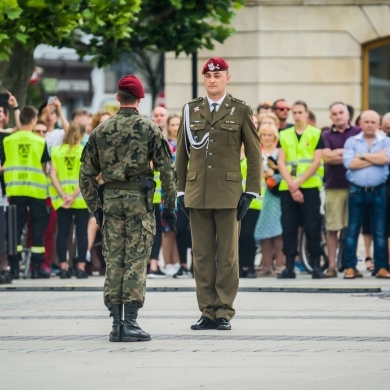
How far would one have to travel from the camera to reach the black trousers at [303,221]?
17.6m

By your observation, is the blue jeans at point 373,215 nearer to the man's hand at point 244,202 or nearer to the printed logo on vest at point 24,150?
the printed logo on vest at point 24,150

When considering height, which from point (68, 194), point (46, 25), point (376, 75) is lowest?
point (68, 194)

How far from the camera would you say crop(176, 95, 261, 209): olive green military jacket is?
12086 millimetres

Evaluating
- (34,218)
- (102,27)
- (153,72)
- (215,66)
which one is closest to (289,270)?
(34,218)

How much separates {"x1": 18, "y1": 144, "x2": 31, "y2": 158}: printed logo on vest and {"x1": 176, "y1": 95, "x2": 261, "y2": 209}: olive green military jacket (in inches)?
231

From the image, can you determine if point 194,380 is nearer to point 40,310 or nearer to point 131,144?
point 131,144

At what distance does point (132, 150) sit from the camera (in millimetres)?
11305

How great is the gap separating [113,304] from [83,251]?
22.6 feet

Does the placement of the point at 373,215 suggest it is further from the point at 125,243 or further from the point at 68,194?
the point at 125,243

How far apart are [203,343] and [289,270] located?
667 centimetres

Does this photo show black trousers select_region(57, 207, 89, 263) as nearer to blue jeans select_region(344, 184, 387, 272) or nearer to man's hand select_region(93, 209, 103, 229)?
blue jeans select_region(344, 184, 387, 272)

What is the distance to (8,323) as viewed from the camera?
12648mm

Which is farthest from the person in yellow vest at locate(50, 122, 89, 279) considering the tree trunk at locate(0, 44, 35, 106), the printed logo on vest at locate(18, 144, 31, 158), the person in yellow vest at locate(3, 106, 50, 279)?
the tree trunk at locate(0, 44, 35, 106)

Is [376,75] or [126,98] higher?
[376,75]
